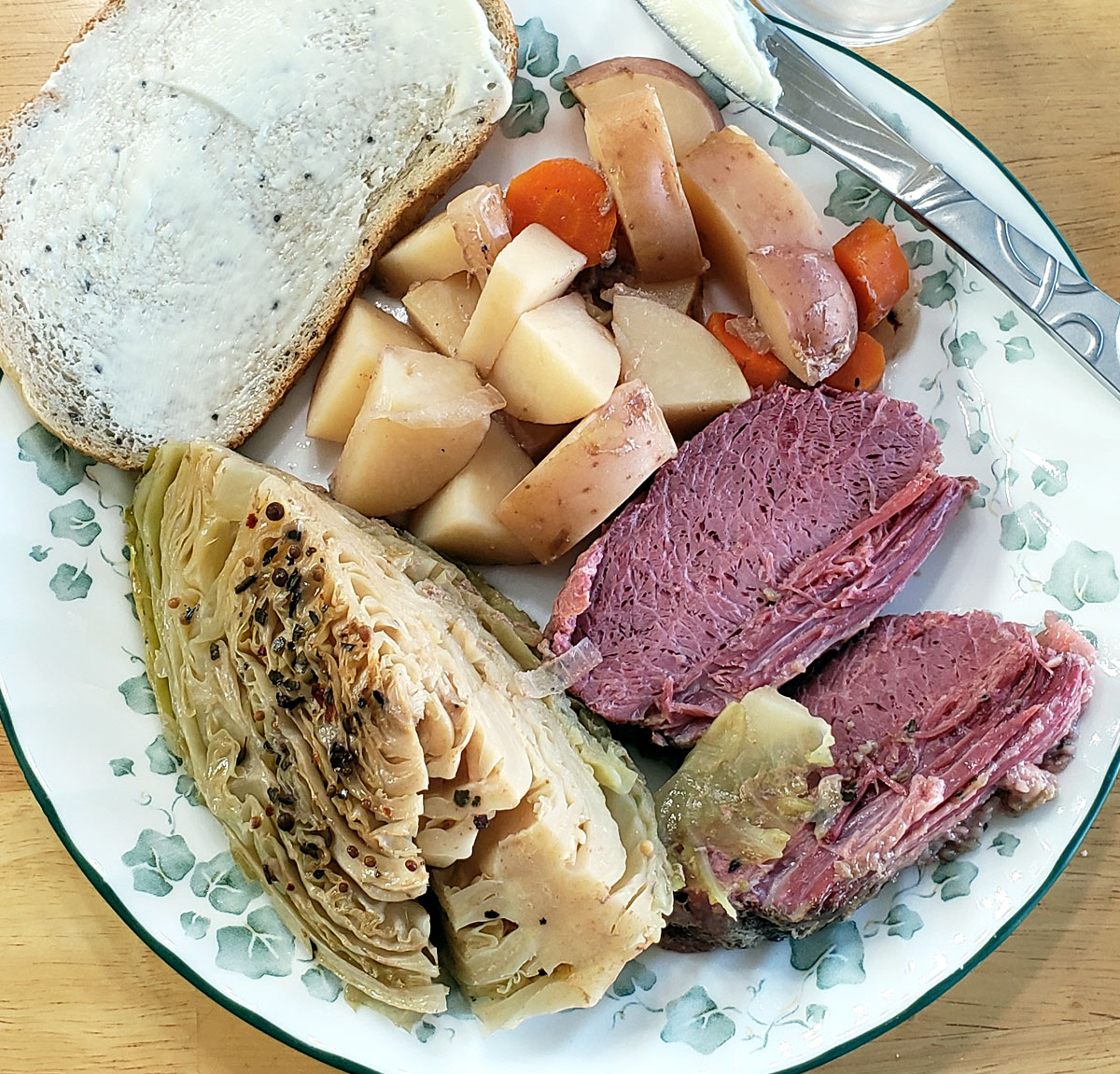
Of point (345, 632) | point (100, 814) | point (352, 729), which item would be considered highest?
point (345, 632)

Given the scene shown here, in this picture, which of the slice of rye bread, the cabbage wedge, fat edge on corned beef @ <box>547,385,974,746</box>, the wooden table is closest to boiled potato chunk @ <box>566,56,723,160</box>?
the slice of rye bread

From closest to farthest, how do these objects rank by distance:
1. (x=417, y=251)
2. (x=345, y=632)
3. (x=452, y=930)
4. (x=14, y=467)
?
(x=345, y=632)
(x=452, y=930)
(x=14, y=467)
(x=417, y=251)

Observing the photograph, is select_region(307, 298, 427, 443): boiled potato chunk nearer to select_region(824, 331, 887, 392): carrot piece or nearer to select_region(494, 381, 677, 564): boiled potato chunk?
select_region(494, 381, 677, 564): boiled potato chunk

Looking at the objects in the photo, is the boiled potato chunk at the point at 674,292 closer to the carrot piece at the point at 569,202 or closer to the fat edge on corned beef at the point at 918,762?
the carrot piece at the point at 569,202

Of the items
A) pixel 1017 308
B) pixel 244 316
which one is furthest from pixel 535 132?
pixel 1017 308

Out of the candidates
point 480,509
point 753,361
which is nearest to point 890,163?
point 753,361

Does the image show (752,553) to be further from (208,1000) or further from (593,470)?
(208,1000)

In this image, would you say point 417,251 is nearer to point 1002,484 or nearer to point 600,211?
point 600,211

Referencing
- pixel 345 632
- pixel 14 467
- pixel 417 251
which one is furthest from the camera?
pixel 417 251
